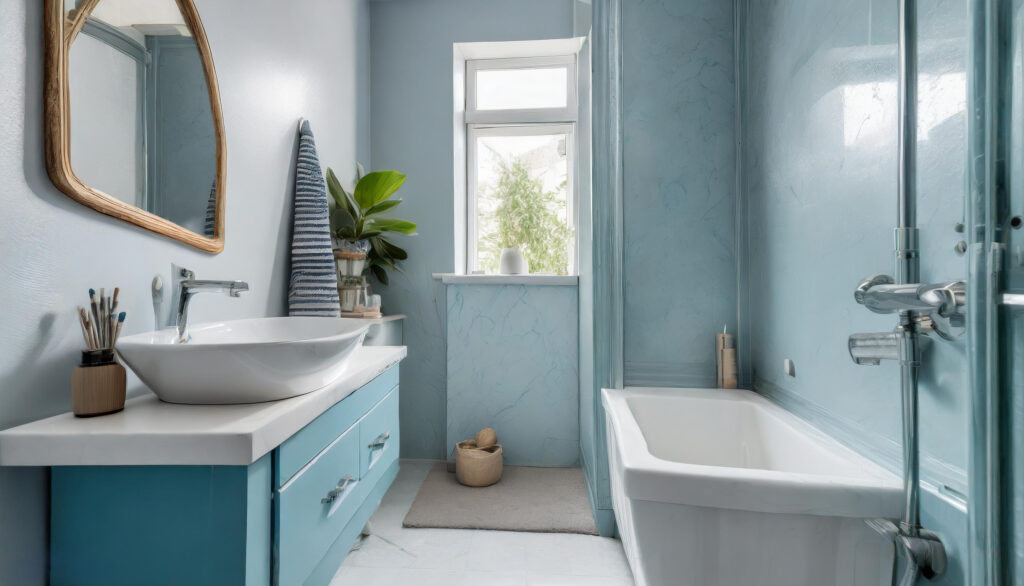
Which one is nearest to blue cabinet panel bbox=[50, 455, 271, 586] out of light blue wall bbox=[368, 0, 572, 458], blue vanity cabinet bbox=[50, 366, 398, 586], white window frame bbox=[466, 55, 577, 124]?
blue vanity cabinet bbox=[50, 366, 398, 586]

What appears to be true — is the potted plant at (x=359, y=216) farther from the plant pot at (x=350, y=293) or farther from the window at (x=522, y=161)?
the window at (x=522, y=161)

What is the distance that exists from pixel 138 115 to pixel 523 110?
2023 millimetres

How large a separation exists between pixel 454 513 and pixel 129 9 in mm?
1961

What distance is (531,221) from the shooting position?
8.94 feet

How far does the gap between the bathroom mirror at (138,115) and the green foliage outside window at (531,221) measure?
1.61m

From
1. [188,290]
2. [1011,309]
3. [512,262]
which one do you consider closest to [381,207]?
[512,262]

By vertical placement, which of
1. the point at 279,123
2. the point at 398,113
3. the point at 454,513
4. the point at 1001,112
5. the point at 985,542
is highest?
the point at 398,113

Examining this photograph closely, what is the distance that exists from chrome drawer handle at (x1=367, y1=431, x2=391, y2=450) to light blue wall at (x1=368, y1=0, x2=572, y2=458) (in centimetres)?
116

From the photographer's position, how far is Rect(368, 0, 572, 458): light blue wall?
2607 mm

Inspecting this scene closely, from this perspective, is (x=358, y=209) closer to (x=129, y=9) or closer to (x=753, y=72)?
(x=129, y=9)

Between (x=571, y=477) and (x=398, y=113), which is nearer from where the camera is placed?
(x=571, y=477)

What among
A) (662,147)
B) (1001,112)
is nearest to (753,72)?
(662,147)

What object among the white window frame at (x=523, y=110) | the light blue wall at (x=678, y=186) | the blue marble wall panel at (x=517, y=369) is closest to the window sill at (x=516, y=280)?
the blue marble wall panel at (x=517, y=369)

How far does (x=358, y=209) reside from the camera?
2.32 meters
